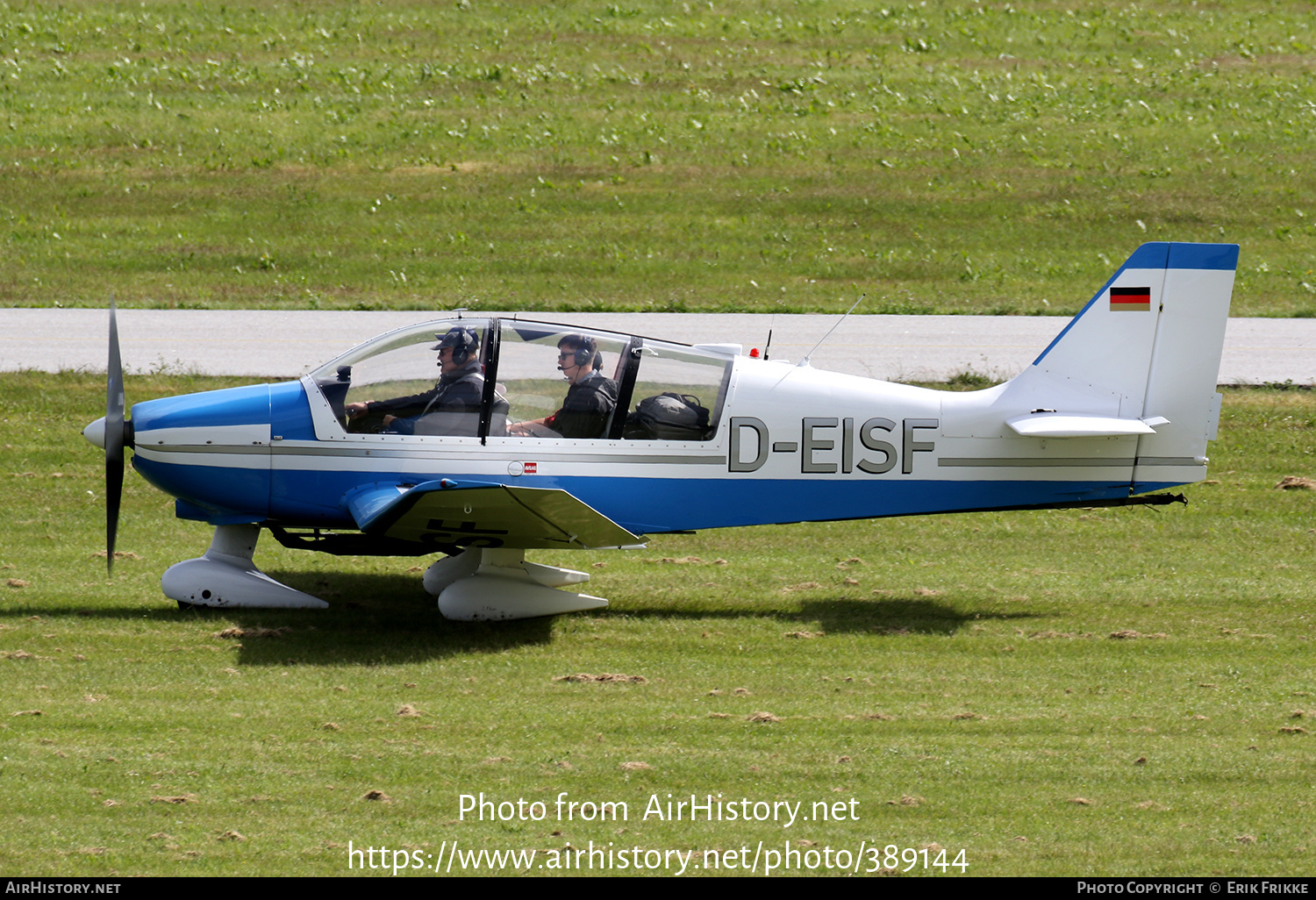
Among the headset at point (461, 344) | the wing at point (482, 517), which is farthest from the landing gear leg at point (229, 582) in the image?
the headset at point (461, 344)

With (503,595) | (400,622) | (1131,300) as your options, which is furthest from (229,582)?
(1131,300)

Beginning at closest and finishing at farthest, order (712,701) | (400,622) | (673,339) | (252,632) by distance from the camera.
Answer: (712,701) → (252,632) → (400,622) → (673,339)

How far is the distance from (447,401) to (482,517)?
1.07 meters

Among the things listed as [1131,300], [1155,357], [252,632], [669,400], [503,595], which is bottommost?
[252,632]

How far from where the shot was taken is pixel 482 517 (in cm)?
896

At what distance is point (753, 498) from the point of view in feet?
32.1

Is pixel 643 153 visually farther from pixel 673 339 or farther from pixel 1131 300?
pixel 1131 300

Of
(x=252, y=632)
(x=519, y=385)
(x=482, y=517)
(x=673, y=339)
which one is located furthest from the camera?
(x=673, y=339)

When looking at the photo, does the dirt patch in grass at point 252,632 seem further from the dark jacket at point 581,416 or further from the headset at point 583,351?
the headset at point 583,351

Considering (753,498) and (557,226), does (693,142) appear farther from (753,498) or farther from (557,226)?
(753,498)

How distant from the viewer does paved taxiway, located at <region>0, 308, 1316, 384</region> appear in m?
16.8

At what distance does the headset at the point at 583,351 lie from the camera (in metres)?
9.64

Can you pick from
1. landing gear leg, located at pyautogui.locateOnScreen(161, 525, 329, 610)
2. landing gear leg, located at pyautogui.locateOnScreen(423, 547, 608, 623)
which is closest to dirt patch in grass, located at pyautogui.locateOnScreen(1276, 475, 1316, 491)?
landing gear leg, located at pyautogui.locateOnScreen(423, 547, 608, 623)

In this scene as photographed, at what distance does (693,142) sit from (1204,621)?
18.5 m
